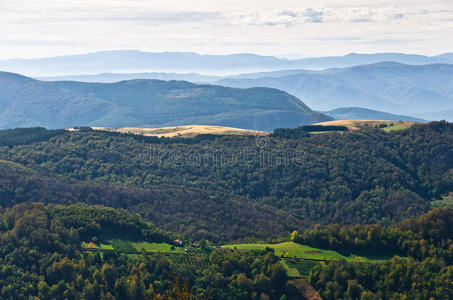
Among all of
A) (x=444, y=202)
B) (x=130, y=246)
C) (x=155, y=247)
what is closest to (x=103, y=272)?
(x=130, y=246)

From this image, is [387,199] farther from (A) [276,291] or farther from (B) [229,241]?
(A) [276,291]

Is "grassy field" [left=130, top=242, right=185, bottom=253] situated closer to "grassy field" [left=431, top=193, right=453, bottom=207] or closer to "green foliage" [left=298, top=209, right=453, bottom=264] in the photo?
"green foliage" [left=298, top=209, right=453, bottom=264]

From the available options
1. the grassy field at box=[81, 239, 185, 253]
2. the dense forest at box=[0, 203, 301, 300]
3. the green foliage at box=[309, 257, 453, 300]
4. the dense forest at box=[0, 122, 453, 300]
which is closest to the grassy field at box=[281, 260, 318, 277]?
the dense forest at box=[0, 122, 453, 300]

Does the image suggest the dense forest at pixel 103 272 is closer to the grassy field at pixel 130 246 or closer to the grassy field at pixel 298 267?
the grassy field at pixel 298 267

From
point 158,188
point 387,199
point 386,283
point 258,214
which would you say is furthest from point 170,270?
point 387,199

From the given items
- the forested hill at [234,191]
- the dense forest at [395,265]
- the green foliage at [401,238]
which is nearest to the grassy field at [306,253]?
the green foliage at [401,238]

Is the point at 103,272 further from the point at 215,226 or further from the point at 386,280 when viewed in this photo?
the point at 215,226

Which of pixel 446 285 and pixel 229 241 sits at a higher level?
pixel 446 285

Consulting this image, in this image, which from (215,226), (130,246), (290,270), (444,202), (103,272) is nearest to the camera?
(103,272)
